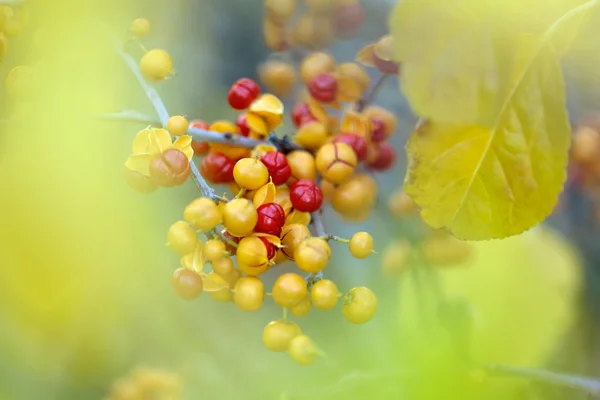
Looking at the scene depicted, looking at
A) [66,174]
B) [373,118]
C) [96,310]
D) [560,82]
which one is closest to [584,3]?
[560,82]

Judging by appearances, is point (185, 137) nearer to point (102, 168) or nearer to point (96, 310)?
point (102, 168)

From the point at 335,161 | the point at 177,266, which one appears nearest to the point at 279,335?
the point at 335,161

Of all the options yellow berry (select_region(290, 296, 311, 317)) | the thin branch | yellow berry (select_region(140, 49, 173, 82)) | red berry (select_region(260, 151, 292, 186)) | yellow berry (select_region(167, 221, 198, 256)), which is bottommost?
the thin branch

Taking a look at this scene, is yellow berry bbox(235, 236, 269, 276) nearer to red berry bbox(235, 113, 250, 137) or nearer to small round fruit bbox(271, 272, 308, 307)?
small round fruit bbox(271, 272, 308, 307)

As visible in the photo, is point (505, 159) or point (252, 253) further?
point (505, 159)

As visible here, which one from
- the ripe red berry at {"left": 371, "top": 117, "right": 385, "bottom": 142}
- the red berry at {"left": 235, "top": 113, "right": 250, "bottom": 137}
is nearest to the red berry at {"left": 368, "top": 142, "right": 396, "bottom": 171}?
the ripe red berry at {"left": 371, "top": 117, "right": 385, "bottom": 142}

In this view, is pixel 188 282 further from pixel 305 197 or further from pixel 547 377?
pixel 547 377
